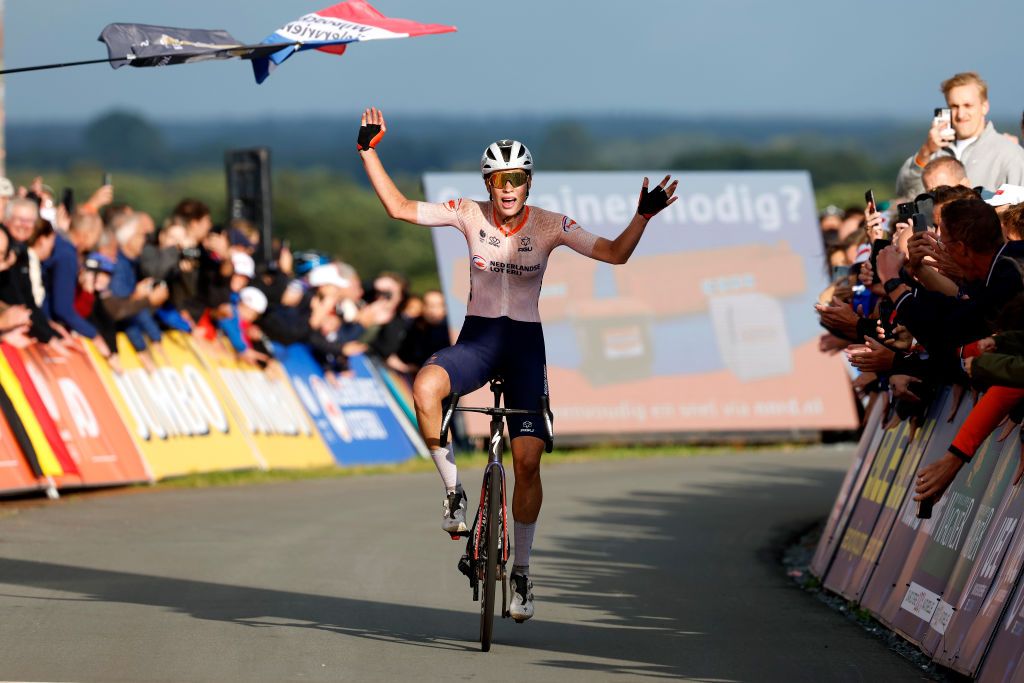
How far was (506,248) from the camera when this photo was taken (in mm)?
10648

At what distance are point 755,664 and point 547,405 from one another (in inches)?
72.3

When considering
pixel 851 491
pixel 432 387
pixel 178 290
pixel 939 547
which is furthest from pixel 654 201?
pixel 178 290

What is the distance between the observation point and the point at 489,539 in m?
10.0

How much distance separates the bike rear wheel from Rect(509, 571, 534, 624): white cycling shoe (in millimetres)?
169

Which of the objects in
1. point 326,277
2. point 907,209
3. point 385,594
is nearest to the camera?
point 907,209

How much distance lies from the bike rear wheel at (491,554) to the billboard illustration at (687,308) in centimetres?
1398

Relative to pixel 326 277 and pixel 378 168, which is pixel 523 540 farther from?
pixel 326 277

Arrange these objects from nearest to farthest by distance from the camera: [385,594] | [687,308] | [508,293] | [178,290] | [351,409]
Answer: [508,293], [385,594], [178,290], [351,409], [687,308]

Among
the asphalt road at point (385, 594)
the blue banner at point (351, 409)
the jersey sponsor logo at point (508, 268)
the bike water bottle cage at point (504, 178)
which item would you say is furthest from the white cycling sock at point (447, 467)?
the blue banner at point (351, 409)

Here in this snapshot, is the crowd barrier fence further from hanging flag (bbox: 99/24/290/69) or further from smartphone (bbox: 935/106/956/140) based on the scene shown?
smartphone (bbox: 935/106/956/140)

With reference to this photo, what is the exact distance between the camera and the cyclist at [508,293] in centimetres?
1032

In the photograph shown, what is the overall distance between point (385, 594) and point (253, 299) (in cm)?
991

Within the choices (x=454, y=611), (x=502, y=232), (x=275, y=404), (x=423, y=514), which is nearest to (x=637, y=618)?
(x=454, y=611)

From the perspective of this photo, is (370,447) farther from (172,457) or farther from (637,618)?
(637,618)
